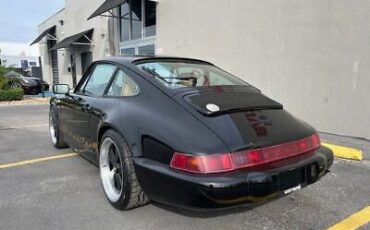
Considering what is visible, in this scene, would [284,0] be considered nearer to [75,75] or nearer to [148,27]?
[148,27]

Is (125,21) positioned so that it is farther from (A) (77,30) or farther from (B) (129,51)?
(A) (77,30)

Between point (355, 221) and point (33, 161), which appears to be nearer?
point (355, 221)

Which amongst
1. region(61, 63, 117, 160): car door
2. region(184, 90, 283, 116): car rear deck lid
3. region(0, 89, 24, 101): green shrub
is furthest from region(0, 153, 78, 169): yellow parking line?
region(0, 89, 24, 101): green shrub

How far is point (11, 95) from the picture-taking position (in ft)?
47.3

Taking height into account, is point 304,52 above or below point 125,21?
below

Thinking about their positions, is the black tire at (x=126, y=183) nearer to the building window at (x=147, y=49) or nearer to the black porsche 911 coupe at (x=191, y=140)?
the black porsche 911 coupe at (x=191, y=140)

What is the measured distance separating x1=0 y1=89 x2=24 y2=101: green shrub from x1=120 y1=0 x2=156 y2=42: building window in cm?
491

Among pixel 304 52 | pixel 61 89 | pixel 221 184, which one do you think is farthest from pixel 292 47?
pixel 221 184

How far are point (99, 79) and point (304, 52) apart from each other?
4.34 meters

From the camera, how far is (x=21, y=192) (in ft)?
12.4

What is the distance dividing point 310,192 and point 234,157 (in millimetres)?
1647

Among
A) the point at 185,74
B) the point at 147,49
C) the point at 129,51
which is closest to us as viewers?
the point at 185,74

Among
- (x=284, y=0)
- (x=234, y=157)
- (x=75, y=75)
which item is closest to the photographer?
(x=234, y=157)

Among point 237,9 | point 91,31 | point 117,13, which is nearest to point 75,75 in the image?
point 91,31
